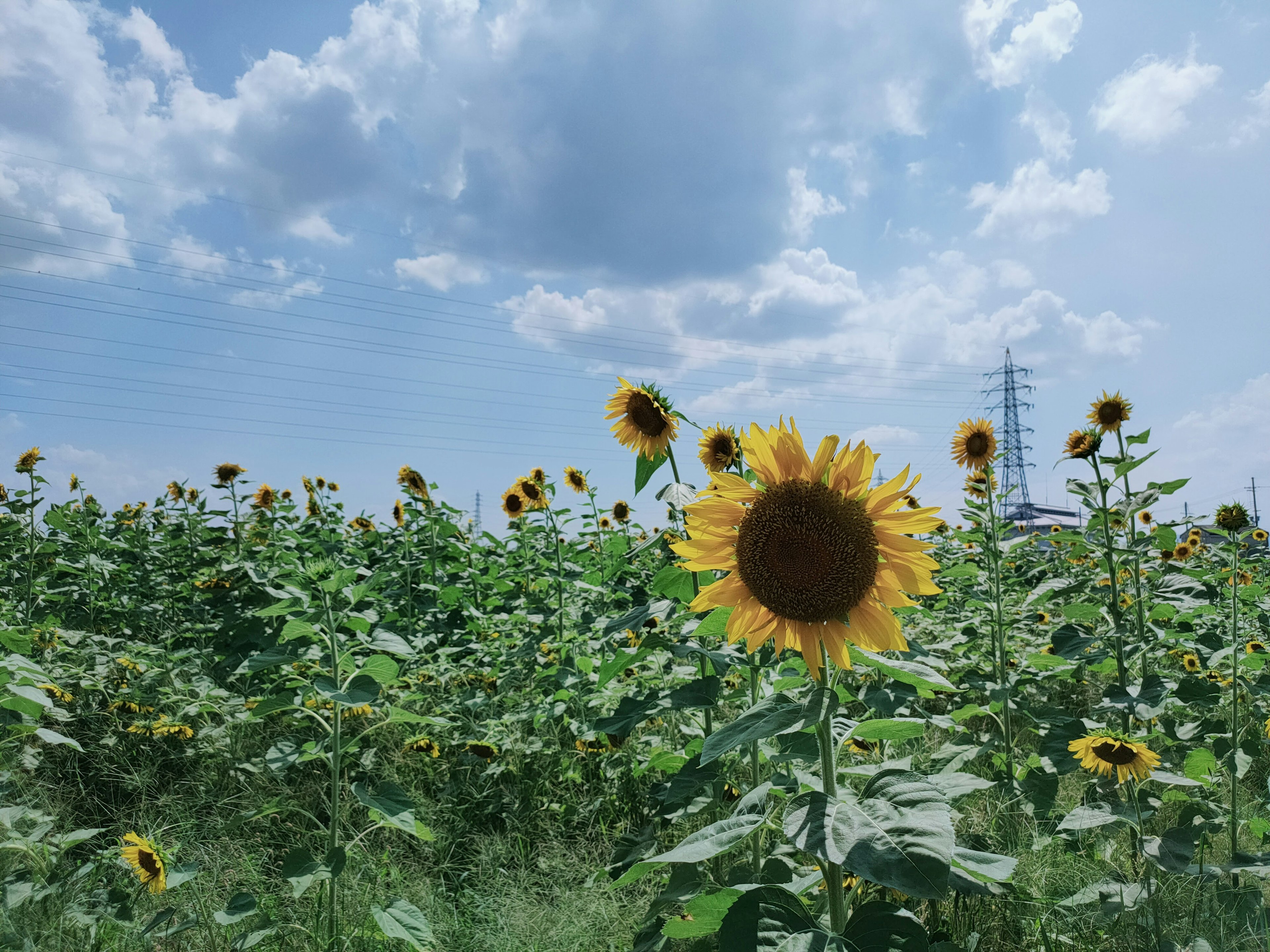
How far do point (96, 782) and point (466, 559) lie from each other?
9.19 ft

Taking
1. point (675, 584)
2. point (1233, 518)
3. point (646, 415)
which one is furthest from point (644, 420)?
point (1233, 518)

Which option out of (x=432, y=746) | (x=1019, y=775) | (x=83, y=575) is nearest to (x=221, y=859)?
(x=432, y=746)

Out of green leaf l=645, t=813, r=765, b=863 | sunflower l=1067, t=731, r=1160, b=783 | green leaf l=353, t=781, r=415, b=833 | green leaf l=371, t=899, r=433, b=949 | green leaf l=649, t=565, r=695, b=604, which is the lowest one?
green leaf l=371, t=899, r=433, b=949

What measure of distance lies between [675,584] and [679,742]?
1.88 m

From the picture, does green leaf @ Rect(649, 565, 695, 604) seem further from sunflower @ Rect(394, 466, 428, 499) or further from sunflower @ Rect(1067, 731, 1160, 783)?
sunflower @ Rect(394, 466, 428, 499)

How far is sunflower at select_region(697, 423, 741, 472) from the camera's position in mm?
2184

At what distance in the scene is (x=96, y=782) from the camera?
12.9 feet

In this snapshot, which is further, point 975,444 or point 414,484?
point 414,484

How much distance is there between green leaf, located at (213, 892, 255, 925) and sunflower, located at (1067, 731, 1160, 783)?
266 cm

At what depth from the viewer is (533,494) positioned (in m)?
5.50

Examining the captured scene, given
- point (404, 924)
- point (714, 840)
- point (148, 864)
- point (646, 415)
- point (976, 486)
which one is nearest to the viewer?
point (714, 840)

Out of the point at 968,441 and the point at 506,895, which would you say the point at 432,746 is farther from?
the point at 968,441

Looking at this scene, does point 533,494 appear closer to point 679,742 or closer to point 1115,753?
point 679,742

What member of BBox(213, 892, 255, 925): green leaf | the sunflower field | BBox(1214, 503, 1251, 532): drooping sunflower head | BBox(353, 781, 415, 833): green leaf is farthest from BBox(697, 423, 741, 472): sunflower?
BBox(1214, 503, 1251, 532): drooping sunflower head
